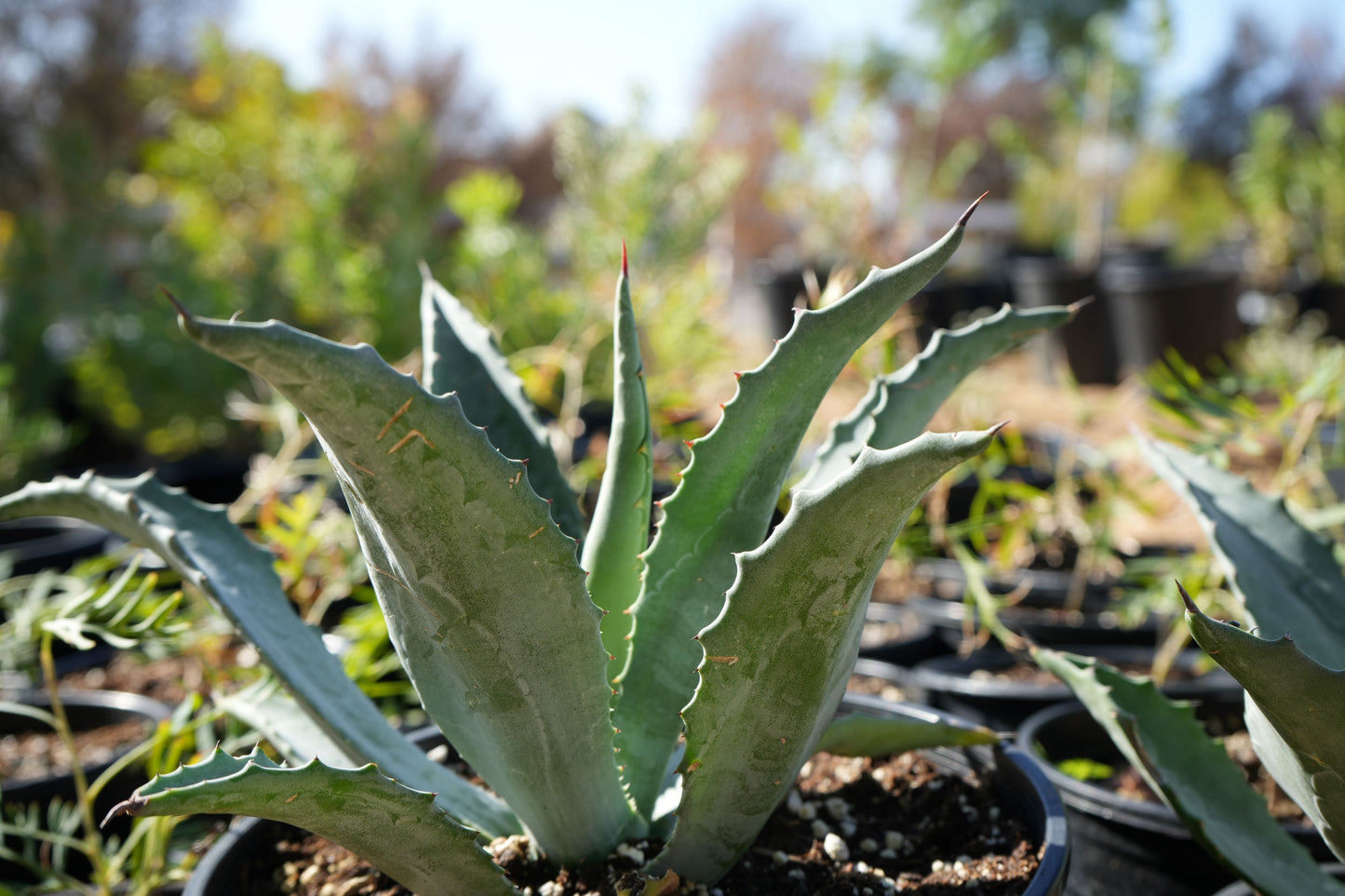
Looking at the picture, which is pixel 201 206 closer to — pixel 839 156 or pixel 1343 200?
pixel 839 156

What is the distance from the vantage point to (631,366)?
0.83 metres

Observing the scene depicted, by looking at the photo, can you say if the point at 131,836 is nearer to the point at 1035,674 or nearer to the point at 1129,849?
the point at 1129,849

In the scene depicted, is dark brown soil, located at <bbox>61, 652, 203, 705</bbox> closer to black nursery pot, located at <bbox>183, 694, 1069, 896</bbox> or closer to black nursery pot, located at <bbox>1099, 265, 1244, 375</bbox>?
black nursery pot, located at <bbox>183, 694, 1069, 896</bbox>

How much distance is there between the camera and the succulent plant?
77cm

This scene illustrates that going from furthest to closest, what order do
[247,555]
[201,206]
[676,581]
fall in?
[201,206] → [247,555] → [676,581]

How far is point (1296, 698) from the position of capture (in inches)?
26.0

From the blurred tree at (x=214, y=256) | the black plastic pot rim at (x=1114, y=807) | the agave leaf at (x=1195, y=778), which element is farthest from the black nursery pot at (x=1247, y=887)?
the blurred tree at (x=214, y=256)

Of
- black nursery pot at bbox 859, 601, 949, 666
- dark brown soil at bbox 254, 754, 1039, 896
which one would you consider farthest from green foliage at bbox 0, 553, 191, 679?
black nursery pot at bbox 859, 601, 949, 666

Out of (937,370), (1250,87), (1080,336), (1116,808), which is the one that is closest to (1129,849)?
(1116,808)

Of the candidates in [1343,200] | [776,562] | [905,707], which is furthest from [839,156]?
[776,562]

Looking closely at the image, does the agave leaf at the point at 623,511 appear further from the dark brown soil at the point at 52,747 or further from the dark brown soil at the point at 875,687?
the dark brown soil at the point at 52,747

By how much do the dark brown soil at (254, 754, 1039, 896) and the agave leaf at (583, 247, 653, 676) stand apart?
19 centimetres

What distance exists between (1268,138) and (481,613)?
7.47 metres

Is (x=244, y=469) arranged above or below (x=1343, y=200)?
above
